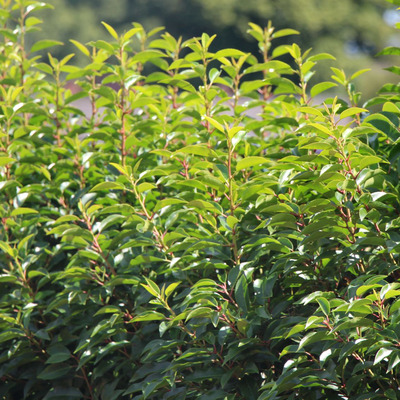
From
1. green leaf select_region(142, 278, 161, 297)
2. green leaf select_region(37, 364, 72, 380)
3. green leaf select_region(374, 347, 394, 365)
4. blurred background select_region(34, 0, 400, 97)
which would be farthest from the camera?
blurred background select_region(34, 0, 400, 97)

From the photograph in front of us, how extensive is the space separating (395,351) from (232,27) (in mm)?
34899

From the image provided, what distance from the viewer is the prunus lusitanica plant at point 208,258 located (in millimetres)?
1818

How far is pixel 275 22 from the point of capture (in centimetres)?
3519

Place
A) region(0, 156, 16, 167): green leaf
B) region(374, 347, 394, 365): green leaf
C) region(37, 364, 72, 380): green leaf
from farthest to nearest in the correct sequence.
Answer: region(0, 156, 16, 167): green leaf < region(37, 364, 72, 380): green leaf < region(374, 347, 394, 365): green leaf

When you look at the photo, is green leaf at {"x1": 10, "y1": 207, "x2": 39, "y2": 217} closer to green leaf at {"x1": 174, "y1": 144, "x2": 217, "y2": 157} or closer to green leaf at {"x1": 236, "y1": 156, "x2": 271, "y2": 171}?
green leaf at {"x1": 174, "y1": 144, "x2": 217, "y2": 157}

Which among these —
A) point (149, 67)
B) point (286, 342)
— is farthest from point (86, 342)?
point (149, 67)

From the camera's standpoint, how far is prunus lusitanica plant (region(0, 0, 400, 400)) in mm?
1818

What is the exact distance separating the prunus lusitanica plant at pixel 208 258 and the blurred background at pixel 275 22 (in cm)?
3027

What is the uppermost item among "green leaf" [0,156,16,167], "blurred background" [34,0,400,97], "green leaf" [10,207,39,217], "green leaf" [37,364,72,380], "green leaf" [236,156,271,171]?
"blurred background" [34,0,400,97]

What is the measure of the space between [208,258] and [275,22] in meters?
34.8

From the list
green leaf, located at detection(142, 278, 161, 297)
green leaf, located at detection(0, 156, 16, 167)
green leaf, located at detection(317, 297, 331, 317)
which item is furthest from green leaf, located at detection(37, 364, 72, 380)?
green leaf, located at detection(317, 297, 331, 317)

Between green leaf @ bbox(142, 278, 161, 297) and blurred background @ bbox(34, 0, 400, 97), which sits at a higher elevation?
blurred background @ bbox(34, 0, 400, 97)

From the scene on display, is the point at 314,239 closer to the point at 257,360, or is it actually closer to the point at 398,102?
the point at 257,360

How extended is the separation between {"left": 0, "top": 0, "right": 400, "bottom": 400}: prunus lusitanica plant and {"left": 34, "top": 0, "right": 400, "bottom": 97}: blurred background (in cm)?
3027
